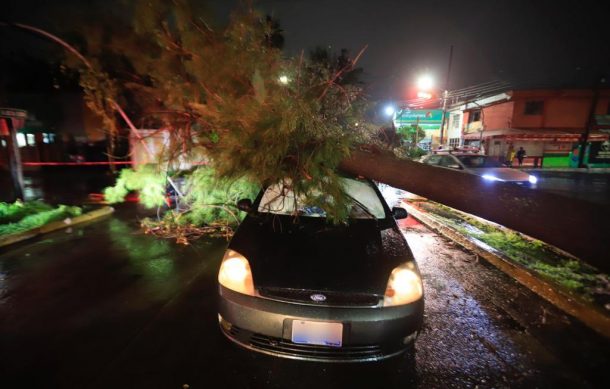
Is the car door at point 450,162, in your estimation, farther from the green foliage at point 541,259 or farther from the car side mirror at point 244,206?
the car side mirror at point 244,206

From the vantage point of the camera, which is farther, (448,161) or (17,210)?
(448,161)

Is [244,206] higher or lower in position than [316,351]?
higher

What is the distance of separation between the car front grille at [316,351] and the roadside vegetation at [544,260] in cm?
319

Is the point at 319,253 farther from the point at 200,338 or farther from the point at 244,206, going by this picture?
the point at 200,338

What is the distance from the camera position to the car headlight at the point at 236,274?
2.54 metres

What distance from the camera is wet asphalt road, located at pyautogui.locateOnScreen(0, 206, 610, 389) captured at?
2557 mm

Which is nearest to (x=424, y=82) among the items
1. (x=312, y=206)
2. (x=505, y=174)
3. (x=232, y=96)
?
(x=505, y=174)

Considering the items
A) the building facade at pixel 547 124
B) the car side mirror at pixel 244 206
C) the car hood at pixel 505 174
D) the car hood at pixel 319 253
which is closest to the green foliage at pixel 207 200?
the car side mirror at pixel 244 206

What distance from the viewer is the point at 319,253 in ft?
9.46

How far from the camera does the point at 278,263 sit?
2.71 meters

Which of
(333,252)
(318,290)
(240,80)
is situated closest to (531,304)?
(333,252)

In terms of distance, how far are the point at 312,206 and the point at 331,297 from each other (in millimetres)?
1287

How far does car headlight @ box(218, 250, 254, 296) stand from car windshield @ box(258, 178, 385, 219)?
88 centimetres

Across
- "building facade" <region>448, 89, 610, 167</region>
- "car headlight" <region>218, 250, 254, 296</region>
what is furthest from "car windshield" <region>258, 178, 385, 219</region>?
"building facade" <region>448, 89, 610, 167</region>
